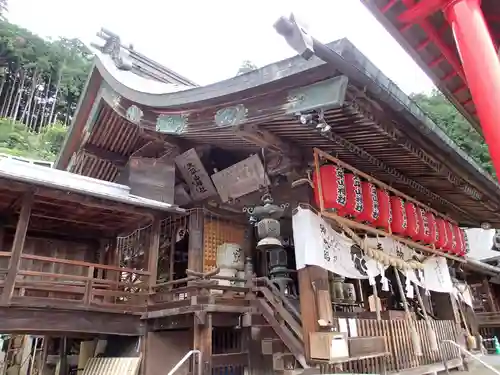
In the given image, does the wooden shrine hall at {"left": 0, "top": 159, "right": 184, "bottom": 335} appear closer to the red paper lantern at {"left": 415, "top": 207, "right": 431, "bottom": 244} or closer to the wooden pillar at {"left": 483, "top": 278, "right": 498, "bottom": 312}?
the red paper lantern at {"left": 415, "top": 207, "right": 431, "bottom": 244}

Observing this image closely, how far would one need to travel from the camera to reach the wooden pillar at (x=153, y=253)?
8352mm

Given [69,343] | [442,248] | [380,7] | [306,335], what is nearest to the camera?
[380,7]

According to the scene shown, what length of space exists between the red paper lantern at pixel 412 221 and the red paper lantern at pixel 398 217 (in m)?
0.29

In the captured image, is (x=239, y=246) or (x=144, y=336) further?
(x=239, y=246)

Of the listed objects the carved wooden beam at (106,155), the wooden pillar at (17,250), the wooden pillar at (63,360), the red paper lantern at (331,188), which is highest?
the carved wooden beam at (106,155)

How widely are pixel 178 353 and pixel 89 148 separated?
5.83 meters

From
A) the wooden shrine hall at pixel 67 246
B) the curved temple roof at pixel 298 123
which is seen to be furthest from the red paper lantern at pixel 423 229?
the wooden shrine hall at pixel 67 246

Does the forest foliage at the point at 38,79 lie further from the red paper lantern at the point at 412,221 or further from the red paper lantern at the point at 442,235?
the red paper lantern at the point at 412,221

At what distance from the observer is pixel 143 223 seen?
370 inches

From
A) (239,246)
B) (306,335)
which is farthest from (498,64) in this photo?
(239,246)

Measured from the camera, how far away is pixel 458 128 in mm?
32188

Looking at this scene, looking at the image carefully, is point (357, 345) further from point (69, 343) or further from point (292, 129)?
point (69, 343)

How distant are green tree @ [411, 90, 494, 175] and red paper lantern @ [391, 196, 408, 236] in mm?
20040

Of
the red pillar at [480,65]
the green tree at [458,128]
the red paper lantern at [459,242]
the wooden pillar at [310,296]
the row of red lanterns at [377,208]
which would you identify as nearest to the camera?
the red pillar at [480,65]
